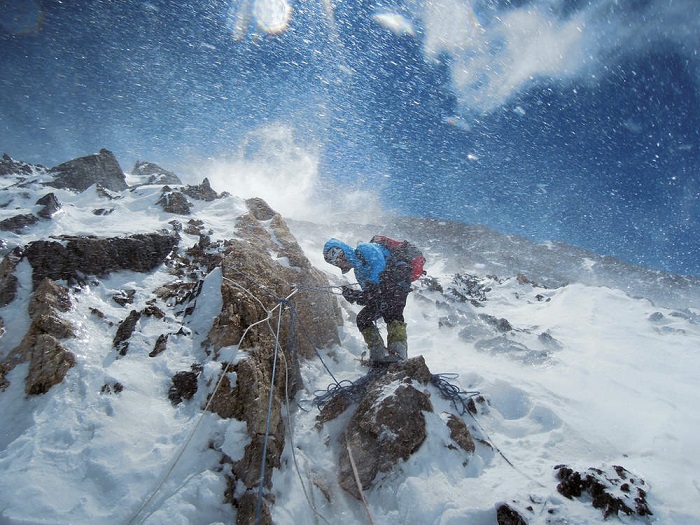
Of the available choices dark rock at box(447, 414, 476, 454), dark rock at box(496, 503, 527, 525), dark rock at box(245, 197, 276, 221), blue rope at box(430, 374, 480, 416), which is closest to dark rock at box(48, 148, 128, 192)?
dark rock at box(245, 197, 276, 221)

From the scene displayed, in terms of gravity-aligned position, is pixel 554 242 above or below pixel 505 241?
above

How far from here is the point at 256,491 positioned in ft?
9.68

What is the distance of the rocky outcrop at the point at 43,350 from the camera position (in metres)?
3.13

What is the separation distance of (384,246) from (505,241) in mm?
86398

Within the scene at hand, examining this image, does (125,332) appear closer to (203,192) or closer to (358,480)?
(358,480)

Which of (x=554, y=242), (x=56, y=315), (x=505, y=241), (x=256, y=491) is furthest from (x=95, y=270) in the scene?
(x=554, y=242)

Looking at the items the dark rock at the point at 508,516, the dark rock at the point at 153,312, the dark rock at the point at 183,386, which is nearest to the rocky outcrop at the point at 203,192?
the dark rock at the point at 153,312

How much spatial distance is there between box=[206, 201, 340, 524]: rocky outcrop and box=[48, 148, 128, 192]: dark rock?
1522 centimetres

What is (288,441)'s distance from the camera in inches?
155

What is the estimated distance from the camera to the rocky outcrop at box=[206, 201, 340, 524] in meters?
→ 3.34

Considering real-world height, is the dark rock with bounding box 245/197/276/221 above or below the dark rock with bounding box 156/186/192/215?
above

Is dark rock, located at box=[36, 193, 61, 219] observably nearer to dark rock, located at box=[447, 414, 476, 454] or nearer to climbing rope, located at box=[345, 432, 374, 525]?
climbing rope, located at box=[345, 432, 374, 525]

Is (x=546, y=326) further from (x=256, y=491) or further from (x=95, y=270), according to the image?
(x=95, y=270)

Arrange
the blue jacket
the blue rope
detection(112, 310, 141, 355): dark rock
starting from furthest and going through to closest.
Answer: the blue jacket
the blue rope
detection(112, 310, 141, 355): dark rock
